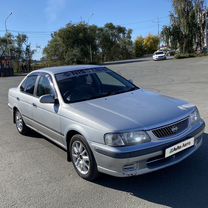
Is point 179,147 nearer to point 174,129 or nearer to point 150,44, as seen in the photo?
point 174,129

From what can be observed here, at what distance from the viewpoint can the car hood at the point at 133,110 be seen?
4.12 metres

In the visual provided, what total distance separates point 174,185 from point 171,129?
721 mm

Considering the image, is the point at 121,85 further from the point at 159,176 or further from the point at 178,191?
the point at 178,191

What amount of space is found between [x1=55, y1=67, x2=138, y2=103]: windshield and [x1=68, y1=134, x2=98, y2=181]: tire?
30.2 inches

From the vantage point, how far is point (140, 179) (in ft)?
14.8

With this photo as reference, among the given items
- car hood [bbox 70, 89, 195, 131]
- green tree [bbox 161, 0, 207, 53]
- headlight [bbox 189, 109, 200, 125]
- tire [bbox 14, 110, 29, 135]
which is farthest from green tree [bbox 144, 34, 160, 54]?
headlight [bbox 189, 109, 200, 125]

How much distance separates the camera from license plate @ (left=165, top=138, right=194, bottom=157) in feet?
13.5

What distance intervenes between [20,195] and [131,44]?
295ft

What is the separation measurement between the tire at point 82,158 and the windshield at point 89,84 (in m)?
0.77

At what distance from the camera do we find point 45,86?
593cm

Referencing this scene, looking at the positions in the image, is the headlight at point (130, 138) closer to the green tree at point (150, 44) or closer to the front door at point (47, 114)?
the front door at point (47, 114)

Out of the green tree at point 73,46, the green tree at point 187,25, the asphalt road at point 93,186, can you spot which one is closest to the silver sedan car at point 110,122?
the asphalt road at point 93,186

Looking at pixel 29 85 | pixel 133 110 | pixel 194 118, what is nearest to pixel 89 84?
pixel 133 110

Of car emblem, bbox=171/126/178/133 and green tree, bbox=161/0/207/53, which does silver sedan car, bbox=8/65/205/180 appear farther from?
green tree, bbox=161/0/207/53
